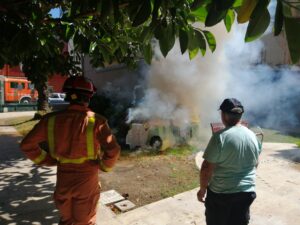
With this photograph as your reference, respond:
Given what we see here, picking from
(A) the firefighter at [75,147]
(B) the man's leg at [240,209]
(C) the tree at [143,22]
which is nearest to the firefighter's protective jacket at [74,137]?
(A) the firefighter at [75,147]

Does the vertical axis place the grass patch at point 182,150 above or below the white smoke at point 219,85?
below

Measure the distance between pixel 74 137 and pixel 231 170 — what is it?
4.64 ft

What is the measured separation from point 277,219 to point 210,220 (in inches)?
73.6

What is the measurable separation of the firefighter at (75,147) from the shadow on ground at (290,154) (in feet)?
20.4

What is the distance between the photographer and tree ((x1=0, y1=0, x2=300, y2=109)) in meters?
1.04

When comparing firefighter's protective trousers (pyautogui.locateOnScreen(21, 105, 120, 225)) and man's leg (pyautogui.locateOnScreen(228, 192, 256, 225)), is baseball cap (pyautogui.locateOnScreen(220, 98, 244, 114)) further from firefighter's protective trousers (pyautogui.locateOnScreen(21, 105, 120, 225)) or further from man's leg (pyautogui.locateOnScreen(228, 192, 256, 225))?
firefighter's protective trousers (pyautogui.locateOnScreen(21, 105, 120, 225))

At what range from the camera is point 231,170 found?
295 centimetres

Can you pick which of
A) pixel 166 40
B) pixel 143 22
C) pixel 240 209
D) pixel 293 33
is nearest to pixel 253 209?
pixel 240 209

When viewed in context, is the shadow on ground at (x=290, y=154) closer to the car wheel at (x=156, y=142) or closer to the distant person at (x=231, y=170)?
the car wheel at (x=156, y=142)

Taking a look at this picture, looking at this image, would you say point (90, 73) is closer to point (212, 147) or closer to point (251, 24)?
point (212, 147)

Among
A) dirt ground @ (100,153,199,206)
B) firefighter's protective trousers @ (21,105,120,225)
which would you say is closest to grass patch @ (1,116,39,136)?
dirt ground @ (100,153,199,206)

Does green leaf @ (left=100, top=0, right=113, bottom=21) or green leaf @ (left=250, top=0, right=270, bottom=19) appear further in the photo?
green leaf @ (left=100, top=0, right=113, bottom=21)

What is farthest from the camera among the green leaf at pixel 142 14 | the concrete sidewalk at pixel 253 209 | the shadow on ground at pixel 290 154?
the shadow on ground at pixel 290 154

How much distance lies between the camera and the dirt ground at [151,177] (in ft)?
18.0
